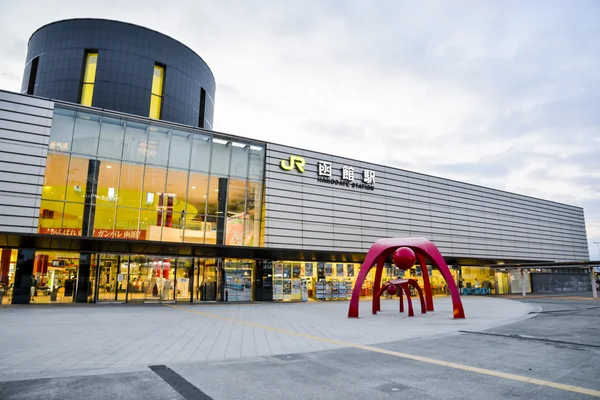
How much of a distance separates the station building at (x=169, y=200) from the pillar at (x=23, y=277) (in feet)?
0.27

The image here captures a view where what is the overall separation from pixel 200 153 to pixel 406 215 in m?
20.8

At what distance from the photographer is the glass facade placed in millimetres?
23516

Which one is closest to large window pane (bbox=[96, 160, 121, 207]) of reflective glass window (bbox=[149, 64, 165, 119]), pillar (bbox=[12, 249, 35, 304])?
pillar (bbox=[12, 249, 35, 304])

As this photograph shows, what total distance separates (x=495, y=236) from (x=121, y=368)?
45007 millimetres

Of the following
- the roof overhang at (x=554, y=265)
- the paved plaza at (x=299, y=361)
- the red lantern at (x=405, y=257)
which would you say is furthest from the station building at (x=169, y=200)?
the red lantern at (x=405, y=257)

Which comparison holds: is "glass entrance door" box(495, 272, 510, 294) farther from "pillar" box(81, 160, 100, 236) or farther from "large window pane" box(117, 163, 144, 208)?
"pillar" box(81, 160, 100, 236)

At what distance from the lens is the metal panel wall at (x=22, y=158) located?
21828mm

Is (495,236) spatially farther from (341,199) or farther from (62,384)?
(62,384)

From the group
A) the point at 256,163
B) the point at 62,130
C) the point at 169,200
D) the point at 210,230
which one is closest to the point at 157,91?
the point at 62,130

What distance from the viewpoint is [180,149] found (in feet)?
87.4

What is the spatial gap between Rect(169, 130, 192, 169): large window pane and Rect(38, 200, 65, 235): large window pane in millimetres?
7160

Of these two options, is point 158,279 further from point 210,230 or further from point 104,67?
point 104,67

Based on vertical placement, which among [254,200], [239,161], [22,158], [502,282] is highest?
[239,161]

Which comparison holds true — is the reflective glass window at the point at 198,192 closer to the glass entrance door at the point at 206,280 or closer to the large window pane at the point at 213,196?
the large window pane at the point at 213,196
